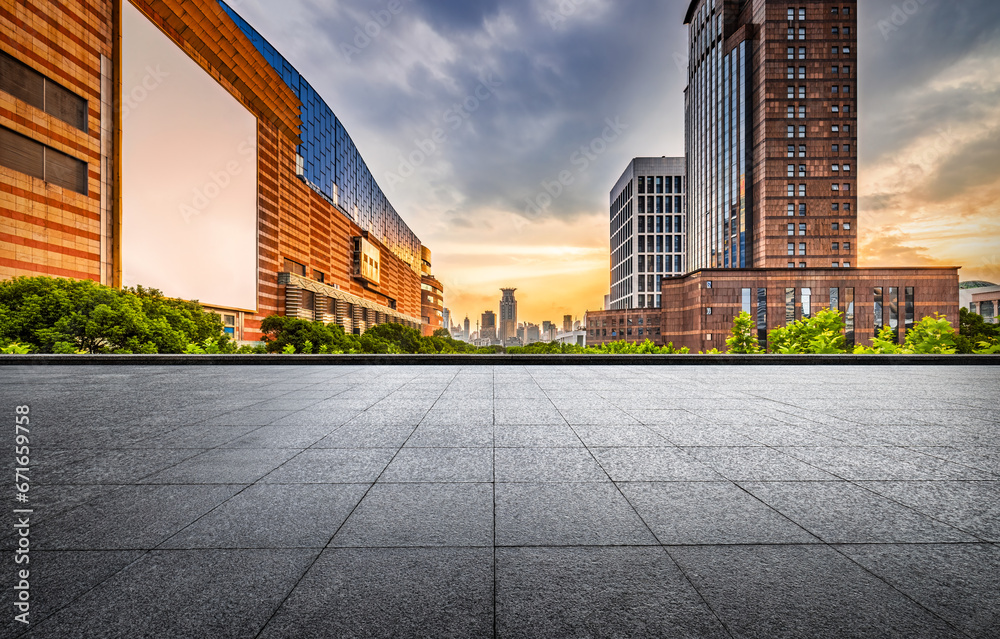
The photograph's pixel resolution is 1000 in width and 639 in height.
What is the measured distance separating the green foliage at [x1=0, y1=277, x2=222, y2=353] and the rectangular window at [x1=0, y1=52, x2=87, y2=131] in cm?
1243

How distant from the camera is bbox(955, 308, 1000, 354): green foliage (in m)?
26.7

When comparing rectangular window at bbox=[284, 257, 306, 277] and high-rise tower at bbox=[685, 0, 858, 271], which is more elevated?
high-rise tower at bbox=[685, 0, 858, 271]

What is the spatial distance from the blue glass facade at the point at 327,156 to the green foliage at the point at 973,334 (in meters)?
63.0

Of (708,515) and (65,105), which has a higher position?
(65,105)

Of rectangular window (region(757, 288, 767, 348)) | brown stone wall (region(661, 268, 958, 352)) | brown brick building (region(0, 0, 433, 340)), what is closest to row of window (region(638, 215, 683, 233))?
brown stone wall (region(661, 268, 958, 352))

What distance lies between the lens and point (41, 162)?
80.3 ft

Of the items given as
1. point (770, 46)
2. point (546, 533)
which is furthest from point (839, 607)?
point (770, 46)

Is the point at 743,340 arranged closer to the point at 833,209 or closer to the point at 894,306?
the point at 894,306

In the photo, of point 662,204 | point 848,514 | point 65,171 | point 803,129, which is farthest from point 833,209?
point 65,171

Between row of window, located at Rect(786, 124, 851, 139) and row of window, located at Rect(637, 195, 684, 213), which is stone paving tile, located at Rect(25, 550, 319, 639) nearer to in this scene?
row of window, located at Rect(786, 124, 851, 139)

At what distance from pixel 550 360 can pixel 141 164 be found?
Result: 108ft

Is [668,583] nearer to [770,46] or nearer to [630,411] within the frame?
[630,411]

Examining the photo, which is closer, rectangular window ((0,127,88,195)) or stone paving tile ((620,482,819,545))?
stone paving tile ((620,482,819,545))

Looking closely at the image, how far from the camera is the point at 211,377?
37.9 feet
